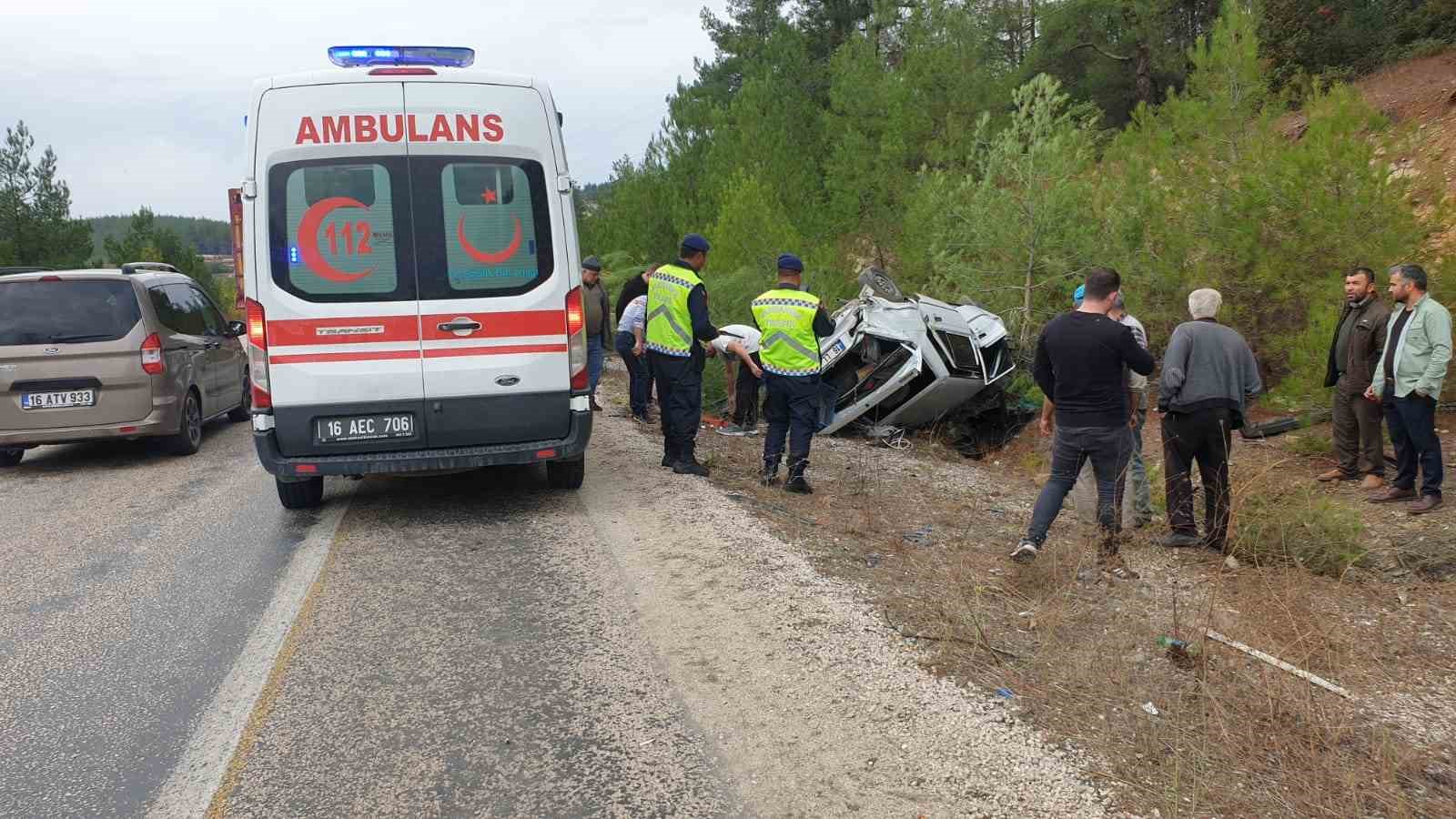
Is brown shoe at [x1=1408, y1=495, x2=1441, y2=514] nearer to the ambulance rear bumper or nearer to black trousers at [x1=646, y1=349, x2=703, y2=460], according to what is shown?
black trousers at [x1=646, y1=349, x2=703, y2=460]

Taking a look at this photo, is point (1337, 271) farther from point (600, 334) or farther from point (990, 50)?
point (990, 50)

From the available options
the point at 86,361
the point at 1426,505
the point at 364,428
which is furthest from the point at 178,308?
the point at 1426,505

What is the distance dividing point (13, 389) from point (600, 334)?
555 cm

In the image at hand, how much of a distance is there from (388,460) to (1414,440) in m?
7.29

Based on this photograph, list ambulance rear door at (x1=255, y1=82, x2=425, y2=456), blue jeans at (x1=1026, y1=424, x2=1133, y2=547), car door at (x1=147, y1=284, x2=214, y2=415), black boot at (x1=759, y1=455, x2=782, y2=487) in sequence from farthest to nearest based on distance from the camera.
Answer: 1. car door at (x1=147, y1=284, x2=214, y2=415)
2. black boot at (x1=759, y1=455, x2=782, y2=487)
3. ambulance rear door at (x1=255, y1=82, x2=425, y2=456)
4. blue jeans at (x1=1026, y1=424, x2=1133, y2=547)

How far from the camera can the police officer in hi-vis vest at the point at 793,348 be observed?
23.7 ft

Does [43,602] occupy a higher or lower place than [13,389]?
lower

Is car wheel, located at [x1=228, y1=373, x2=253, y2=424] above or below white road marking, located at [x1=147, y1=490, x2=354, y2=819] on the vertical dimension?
above

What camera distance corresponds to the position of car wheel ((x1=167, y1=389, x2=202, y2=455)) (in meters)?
9.85

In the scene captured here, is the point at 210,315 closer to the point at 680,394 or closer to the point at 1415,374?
the point at 680,394

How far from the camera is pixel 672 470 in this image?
8.23 meters

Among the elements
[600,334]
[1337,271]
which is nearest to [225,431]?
[600,334]

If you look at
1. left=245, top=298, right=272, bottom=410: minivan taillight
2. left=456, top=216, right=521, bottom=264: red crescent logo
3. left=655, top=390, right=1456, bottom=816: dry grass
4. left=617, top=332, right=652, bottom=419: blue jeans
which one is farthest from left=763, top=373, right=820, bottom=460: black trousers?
left=617, top=332, right=652, bottom=419: blue jeans

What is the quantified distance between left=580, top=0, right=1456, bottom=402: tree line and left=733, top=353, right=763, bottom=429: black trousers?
139 inches
